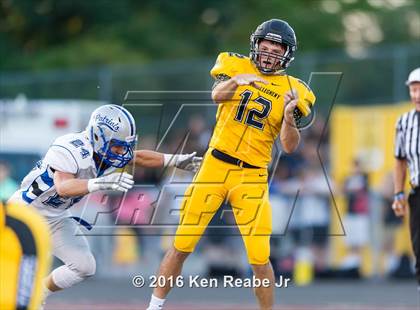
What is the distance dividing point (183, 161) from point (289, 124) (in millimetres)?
894

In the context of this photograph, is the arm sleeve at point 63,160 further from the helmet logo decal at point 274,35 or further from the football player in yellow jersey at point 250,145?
the helmet logo decal at point 274,35

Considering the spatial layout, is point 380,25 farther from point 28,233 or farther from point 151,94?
point 28,233

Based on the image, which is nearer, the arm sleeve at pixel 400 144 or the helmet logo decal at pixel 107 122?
the helmet logo decal at pixel 107 122

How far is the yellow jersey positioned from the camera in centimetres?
790

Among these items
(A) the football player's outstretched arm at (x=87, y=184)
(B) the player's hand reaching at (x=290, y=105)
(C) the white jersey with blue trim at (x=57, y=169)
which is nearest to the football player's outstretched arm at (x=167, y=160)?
(C) the white jersey with blue trim at (x=57, y=169)

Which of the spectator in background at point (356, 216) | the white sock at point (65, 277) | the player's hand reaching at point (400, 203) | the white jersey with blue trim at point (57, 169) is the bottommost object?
the white sock at point (65, 277)

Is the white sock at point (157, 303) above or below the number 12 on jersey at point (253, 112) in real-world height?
below

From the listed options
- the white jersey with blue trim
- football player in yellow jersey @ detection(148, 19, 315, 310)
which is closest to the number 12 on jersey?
football player in yellow jersey @ detection(148, 19, 315, 310)

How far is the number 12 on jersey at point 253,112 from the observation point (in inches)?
312

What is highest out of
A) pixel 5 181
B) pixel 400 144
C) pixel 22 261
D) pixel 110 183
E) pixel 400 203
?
pixel 5 181

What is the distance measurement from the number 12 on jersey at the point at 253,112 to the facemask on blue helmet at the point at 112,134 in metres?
0.88

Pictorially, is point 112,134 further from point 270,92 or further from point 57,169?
point 270,92

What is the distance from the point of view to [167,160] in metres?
8.19

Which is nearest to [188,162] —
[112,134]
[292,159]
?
[112,134]
